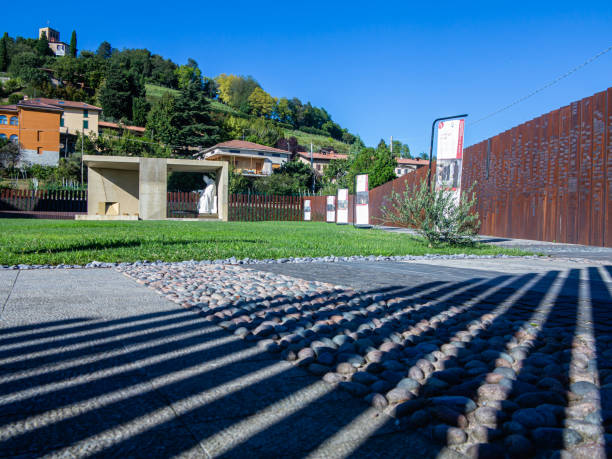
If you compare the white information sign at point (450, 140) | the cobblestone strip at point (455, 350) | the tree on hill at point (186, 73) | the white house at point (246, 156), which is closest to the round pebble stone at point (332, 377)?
the cobblestone strip at point (455, 350)

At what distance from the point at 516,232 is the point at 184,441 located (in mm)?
12353

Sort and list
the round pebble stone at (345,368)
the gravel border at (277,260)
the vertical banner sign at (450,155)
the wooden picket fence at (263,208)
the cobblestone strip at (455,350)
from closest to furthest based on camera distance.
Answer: the cobblestone strip at (455,350), the round pebble stone at (345,368), the gravel border at (277,260), the vertical banner sign at (450,155), the wooden picket fence at (263,208)

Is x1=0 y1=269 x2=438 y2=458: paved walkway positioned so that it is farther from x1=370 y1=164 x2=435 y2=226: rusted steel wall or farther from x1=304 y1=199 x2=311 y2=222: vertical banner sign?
x1=304 y1=199 x2=311 y2=222: vertical banner sign

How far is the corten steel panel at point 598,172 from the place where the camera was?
9125 mm

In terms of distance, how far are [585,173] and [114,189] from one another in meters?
21.0

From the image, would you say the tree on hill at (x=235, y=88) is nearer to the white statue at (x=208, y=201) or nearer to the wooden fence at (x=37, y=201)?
the wooden fence at (x=37, y=201)

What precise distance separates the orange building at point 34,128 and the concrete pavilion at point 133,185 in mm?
37793

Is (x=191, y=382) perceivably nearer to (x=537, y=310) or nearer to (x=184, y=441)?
(x=184, y=441)

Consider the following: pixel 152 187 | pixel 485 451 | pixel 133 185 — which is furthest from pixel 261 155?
pixel 485 451

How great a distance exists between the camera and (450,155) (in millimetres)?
9438

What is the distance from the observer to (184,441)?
4.08ft

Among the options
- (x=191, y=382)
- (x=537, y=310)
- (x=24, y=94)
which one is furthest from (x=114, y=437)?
(x=24, y=94)

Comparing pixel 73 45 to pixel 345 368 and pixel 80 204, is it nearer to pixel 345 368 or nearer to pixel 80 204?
pixel 80 204

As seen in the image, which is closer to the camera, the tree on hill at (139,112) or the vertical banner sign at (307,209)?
the vertical banner sign at (307,209)
